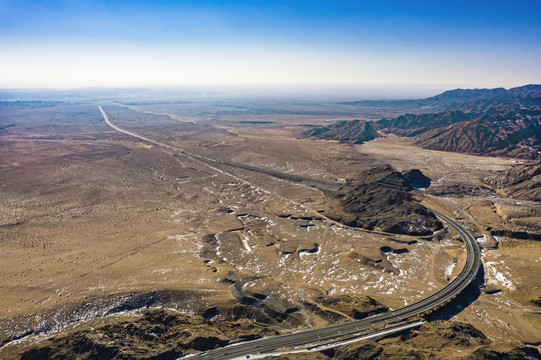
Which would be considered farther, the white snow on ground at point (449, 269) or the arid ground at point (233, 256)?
the white snow on ground at point (449, 269)

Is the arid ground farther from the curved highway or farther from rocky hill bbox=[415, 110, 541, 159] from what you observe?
rocky hill bbox=[415, 110, 541, 159]

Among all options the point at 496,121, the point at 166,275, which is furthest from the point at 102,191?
the point at 496,121

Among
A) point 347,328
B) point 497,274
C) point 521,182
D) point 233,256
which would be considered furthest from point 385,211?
point 521,182

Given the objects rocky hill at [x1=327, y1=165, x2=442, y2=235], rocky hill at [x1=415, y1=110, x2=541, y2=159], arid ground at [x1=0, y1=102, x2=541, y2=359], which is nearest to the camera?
arid ground at [x1=0, y1=102, x2=541, y2=359]

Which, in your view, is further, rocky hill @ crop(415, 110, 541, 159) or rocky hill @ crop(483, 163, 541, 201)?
rocky hill @ crop(415, 110, 541, 159)

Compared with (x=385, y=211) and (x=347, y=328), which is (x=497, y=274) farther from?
(x=347, y=328)

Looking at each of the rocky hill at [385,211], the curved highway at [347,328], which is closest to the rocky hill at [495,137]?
the rocky hill at [385,211]

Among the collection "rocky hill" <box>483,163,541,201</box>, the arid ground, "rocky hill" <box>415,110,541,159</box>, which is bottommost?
the arid ground

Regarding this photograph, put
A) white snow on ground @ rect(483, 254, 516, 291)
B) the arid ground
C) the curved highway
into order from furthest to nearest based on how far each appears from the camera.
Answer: white snow on ground @ rect(483, 254, 516, 291) < the arid ground < the curved highway

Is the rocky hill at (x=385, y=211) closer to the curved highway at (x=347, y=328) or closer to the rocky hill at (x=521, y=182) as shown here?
the curved highway at (x=347, y=328)

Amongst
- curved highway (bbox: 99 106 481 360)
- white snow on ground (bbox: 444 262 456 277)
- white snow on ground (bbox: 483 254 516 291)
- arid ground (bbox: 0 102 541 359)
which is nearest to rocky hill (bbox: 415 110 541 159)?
arid ground (bbox: 0 102 541 359)

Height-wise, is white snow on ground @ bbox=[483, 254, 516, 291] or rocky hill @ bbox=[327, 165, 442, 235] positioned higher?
rocky hill @ bbox=[327, 165, 442, 235]
